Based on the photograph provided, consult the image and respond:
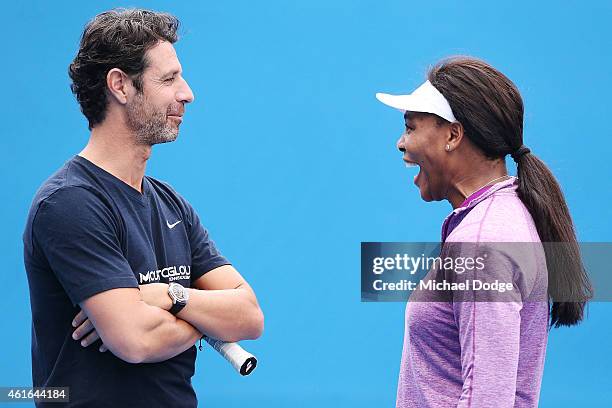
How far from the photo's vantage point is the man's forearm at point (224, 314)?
1688 millimetres

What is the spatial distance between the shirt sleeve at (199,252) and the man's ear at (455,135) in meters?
0.62

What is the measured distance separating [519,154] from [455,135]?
0.13 metres

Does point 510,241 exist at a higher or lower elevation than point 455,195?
lower

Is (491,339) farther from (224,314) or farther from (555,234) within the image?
(224,314)

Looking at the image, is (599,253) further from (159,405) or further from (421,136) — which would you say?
(159,405)

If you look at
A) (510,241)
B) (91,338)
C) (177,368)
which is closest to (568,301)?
(510,241)

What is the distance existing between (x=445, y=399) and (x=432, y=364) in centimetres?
6

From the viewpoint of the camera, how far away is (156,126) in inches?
69.9

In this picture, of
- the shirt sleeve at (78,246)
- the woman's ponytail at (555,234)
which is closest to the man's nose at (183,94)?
the shirt sleeve at (78,246)

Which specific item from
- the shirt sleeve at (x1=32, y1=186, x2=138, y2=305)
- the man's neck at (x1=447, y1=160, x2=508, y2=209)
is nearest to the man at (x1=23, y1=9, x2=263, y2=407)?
the shirt sleeve at (x1=32, y1=186, x2=138, y2=305)

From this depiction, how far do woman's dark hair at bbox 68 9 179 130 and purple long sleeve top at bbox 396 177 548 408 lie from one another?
736 millimetres

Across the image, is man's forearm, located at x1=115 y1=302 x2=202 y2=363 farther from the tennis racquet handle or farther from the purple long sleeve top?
the purple long sleeve top

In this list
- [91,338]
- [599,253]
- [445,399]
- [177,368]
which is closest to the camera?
[445,399]

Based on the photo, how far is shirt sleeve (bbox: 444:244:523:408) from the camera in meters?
1.37
